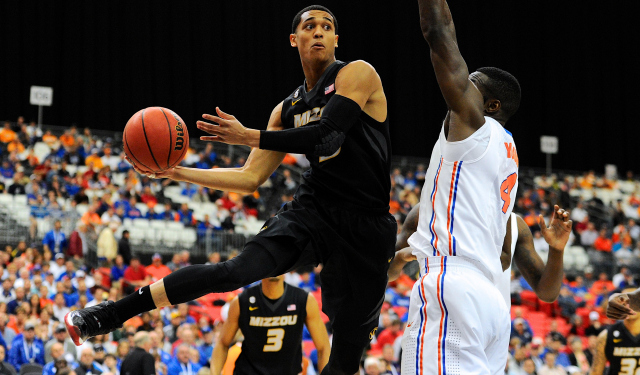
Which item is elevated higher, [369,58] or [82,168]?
[369,58]

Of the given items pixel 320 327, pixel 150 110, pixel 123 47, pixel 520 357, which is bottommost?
pixel 520 357

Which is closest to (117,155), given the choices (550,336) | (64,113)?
(64,113)

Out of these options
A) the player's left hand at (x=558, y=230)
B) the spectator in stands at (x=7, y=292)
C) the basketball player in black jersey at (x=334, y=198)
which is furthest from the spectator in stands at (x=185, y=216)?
the player's left hand at (x=558, y=230)

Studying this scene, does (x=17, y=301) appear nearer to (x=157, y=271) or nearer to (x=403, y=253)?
(x=157, y=271)

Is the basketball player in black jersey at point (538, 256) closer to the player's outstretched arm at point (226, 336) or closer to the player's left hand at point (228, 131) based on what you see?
the player's left hand at point (228, 131)

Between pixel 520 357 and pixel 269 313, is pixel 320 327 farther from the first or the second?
pixel 520 357

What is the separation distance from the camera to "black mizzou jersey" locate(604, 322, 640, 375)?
22.3 ft

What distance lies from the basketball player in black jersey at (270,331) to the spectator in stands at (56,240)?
8483mm

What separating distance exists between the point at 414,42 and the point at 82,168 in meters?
14.7

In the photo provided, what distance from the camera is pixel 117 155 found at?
1902cm

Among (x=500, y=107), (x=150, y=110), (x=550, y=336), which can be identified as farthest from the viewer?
(x=550, y=336)

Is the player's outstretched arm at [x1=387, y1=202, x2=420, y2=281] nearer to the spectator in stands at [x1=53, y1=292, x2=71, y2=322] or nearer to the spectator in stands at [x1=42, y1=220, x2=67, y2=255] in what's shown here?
the spectator in stands at [x1=53, y1=292, x2=71, y2=322]

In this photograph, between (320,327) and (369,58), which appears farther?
(369,58)

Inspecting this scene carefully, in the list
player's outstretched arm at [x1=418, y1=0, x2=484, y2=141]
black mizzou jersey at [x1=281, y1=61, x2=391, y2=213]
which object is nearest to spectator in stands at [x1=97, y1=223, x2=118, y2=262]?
black mizzou jersey at [x1=281, y1=61, x2=391, y2=213]
